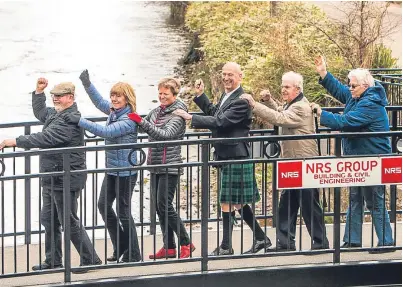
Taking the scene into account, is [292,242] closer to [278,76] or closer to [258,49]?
[278,76]

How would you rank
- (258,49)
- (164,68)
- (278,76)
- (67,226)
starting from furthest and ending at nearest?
(164,68) < (258,49) < (278,76) < (67,226)

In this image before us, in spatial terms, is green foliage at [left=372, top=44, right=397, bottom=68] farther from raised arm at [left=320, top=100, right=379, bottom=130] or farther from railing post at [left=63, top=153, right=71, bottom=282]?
railing post at [left=63, top=153, right=71, bottom=282]

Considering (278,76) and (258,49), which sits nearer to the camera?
(278,76)

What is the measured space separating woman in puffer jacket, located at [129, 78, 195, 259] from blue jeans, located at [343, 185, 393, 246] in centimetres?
130

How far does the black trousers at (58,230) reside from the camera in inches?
355

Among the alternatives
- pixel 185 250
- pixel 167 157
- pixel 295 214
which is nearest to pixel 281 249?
pixel 295 214

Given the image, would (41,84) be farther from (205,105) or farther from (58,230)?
(205,105)

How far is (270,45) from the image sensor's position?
61.9 feet

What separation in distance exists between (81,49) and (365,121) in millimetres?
26206

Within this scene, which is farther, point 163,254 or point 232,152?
point 163,254

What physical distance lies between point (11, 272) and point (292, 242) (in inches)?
87.3

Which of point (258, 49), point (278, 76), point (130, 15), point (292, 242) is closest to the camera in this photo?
point (292, 242)

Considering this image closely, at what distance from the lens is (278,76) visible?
1831cm

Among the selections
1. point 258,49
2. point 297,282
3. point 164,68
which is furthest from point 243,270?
point 164,68
